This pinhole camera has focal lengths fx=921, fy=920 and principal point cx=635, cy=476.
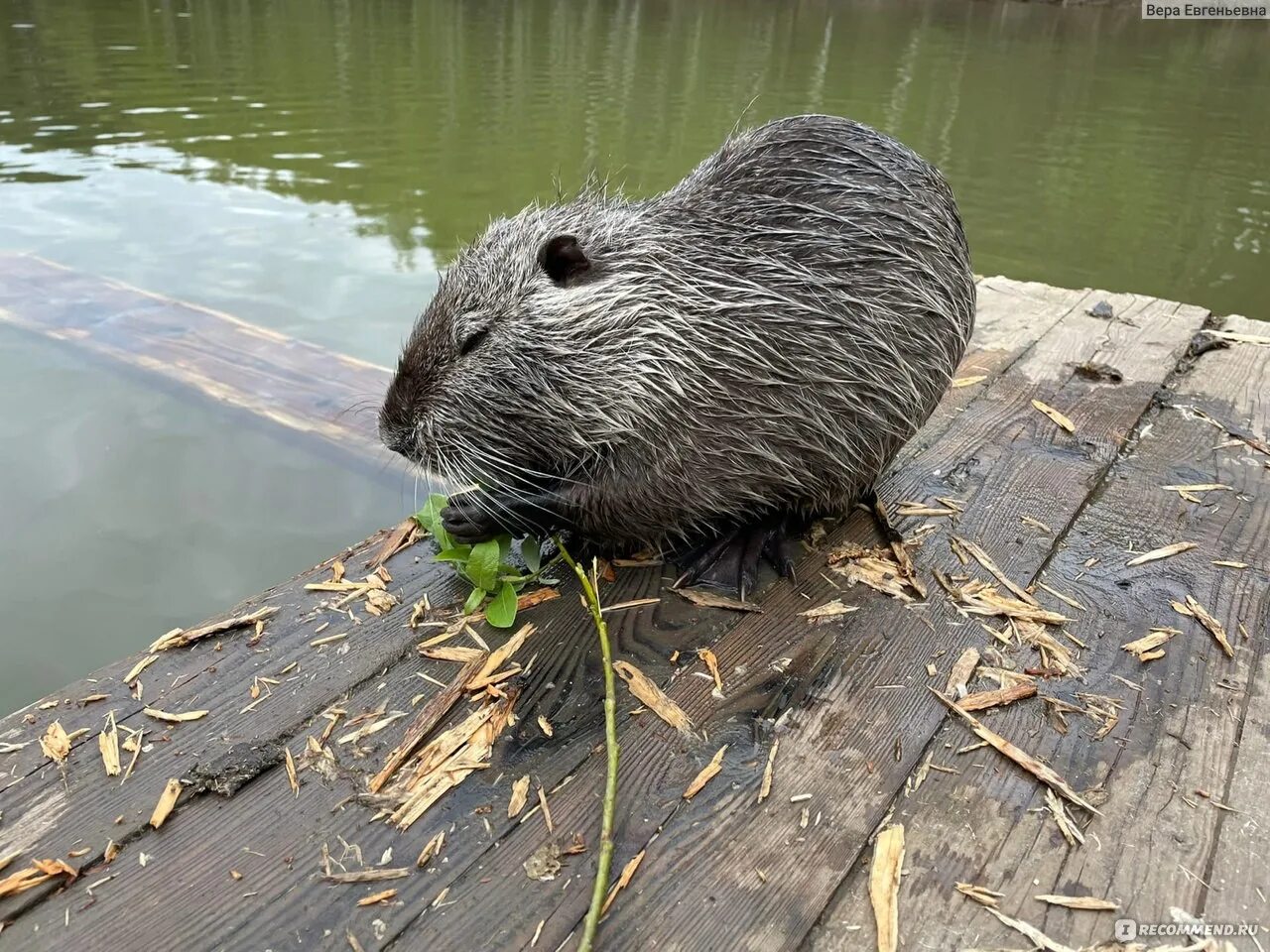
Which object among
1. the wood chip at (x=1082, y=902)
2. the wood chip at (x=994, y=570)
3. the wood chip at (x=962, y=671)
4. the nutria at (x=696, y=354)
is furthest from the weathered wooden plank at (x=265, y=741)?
the wood chip at (x=1082, y=902)

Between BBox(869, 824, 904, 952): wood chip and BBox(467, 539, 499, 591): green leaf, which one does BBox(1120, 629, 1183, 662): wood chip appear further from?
BBox(467, 539, 499, 591): green leaf

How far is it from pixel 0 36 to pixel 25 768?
1788 cm

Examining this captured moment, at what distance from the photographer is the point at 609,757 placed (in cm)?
188

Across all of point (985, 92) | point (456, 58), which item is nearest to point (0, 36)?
point (456, 58)


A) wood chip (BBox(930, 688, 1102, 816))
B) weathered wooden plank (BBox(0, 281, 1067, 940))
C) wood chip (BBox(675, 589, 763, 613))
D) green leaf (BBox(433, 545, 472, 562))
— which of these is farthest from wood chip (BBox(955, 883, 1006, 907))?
green leaf (BBox(433, 545, 472, 562))

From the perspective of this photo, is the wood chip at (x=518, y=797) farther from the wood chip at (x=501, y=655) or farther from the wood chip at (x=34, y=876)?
the wood chip at (x=34, y=876)

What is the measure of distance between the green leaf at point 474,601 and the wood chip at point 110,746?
0.82m

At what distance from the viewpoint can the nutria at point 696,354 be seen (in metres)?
2.41

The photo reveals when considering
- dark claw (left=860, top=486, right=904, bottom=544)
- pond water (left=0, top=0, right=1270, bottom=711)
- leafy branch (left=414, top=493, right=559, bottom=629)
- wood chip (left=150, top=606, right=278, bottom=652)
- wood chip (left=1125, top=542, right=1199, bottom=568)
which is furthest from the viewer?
pond water (left=0, top=0, right=1270, bottom=711)

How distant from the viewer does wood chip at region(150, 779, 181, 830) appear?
5.81 ft

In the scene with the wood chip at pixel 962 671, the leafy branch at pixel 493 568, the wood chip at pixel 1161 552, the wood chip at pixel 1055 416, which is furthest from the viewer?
the wood chip at pixel 1055 416

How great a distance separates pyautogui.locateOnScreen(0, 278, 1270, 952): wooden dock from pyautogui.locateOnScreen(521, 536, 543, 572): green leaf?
5.6 inches

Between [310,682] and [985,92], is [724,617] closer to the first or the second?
[310,682]

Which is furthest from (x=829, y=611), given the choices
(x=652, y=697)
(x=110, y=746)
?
(x=110, y=746)
